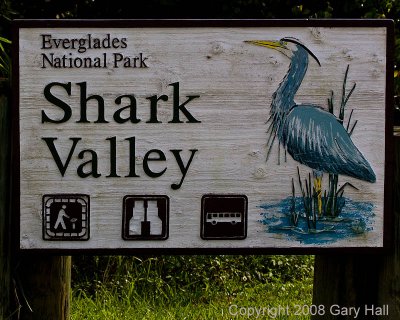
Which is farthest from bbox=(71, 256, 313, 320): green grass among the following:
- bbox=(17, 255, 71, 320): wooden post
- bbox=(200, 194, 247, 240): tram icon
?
bbox=(200, 194, 247, 240): tram icon

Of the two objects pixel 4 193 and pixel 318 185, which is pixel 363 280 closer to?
pixel 318 185

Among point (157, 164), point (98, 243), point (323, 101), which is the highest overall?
point (323, 101)

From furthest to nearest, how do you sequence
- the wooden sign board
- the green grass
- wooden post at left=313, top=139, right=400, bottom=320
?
the green grass
wooden post at left=313, top=139, right=400, bottom=320
the wooden sign board

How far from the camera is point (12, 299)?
138 inches

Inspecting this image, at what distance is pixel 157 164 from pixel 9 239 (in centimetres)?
62

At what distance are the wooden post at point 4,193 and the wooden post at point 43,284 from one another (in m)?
0.11

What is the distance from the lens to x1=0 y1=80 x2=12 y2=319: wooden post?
335 centimetres

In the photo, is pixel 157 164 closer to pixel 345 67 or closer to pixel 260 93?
pixel 260 93

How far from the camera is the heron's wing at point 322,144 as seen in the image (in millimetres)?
3377

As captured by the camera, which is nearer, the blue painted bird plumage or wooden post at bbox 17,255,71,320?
the blue painted bird plumage

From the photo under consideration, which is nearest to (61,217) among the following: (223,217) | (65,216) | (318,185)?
(65,216)

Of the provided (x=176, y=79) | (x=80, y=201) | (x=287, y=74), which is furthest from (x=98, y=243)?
(x=287, y=74)

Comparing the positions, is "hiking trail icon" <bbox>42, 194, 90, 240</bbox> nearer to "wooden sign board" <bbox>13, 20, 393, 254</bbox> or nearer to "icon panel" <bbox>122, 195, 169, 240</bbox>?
"wooden sign board" <bbox>13, 20, 393, 254</bbox>
